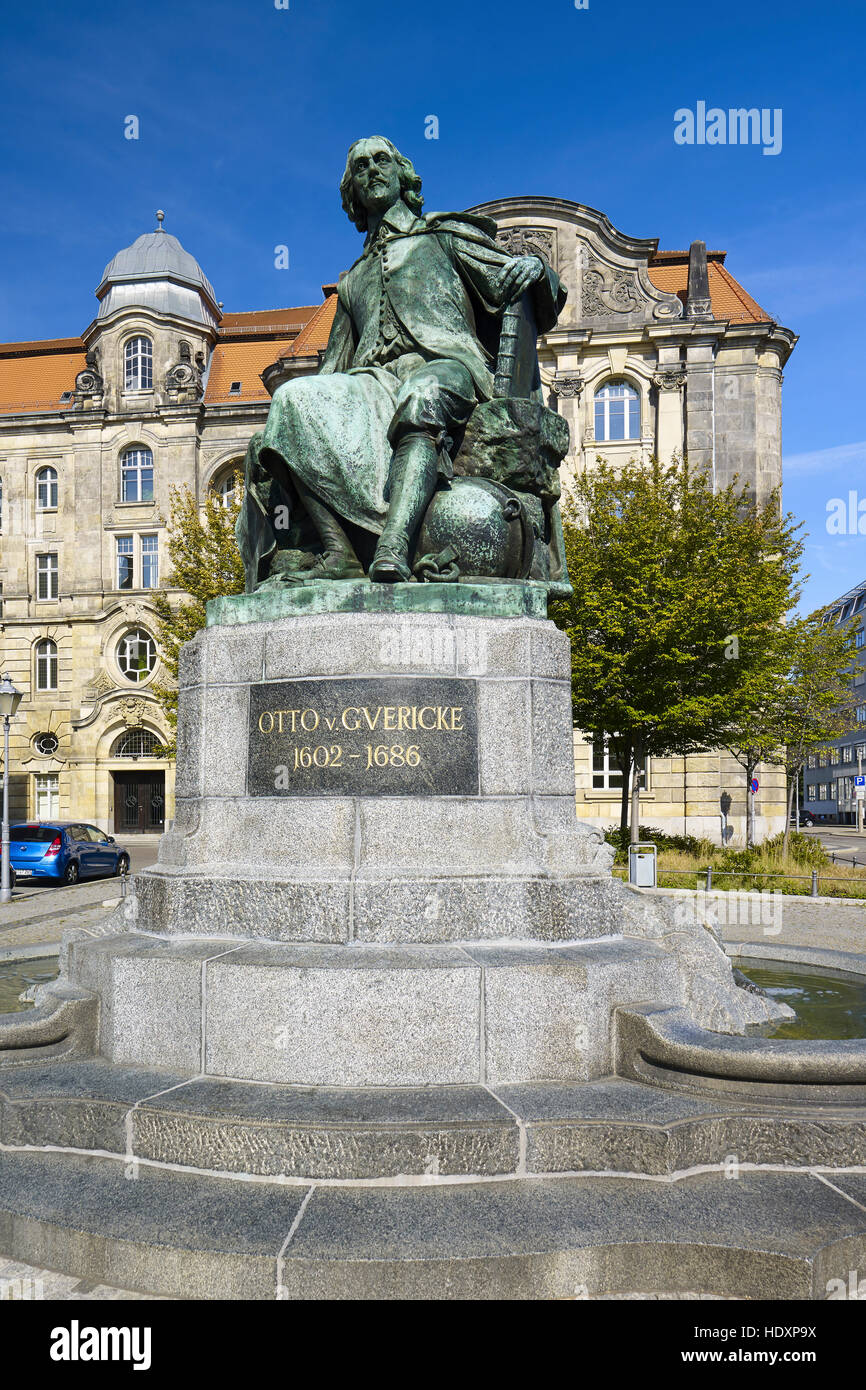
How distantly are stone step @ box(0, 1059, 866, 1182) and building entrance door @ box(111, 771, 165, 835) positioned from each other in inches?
1478

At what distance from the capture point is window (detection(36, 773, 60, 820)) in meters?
41.4

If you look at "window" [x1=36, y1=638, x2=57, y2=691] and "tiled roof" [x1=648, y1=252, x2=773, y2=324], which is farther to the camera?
"window" [x1=36, y1=638, x2=57, y2=691]

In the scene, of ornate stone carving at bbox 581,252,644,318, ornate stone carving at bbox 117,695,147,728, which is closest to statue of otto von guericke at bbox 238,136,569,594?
ornate stone carving at bbox 581,252,644,318

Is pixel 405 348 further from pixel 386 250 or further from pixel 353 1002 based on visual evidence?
pixel 353 1002

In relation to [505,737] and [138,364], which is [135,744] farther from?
[505,737]

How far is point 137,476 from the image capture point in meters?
41.2

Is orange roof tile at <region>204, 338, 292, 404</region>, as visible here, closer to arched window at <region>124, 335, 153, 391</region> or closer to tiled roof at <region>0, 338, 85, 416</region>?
arched window at <region>124, 335, 153, 391</region>

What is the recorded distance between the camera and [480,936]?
490 centimetres

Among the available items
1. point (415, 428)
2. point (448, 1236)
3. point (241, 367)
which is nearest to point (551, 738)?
point (415, 428)

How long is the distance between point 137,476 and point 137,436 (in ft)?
5.10

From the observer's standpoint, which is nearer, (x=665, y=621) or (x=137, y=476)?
(x=665, y=621)

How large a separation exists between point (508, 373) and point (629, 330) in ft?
99.2

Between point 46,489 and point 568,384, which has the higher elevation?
point 568,384

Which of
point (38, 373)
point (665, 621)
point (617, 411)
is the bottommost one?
point (665, 621)
